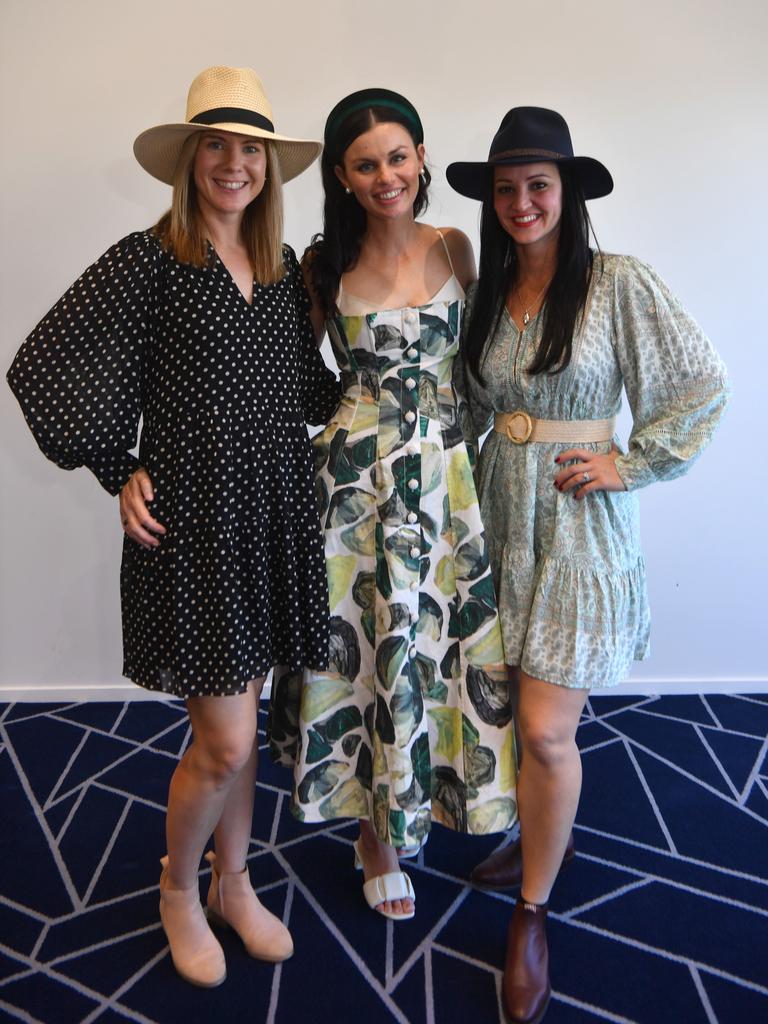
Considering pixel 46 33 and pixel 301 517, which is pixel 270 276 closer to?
pixel 301 517

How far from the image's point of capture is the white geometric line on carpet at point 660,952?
164 cm

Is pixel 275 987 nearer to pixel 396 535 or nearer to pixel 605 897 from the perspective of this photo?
pixel 605 897

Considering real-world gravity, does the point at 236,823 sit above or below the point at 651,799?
above

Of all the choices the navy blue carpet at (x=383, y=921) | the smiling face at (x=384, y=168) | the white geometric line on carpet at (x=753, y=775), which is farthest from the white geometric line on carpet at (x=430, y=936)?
the smiling face at (x=384, y=168)

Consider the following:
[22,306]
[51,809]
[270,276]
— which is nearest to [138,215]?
[22,306]

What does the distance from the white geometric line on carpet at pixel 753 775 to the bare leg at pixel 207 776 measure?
4.75ft

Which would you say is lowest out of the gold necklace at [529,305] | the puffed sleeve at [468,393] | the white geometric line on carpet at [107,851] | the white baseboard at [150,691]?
the white geometric line on carpet at [107,851]

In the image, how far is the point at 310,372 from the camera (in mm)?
1820

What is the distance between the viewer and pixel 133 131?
8.73ft

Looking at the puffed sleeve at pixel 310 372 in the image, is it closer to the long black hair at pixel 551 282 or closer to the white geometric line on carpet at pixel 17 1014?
the long black hair at pixel 551 282

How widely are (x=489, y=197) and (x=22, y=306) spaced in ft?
5.74

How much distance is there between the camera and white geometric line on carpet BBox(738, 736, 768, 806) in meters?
2.32

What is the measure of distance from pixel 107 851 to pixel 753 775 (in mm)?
1817

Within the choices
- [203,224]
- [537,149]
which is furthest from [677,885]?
→ [203,224]
